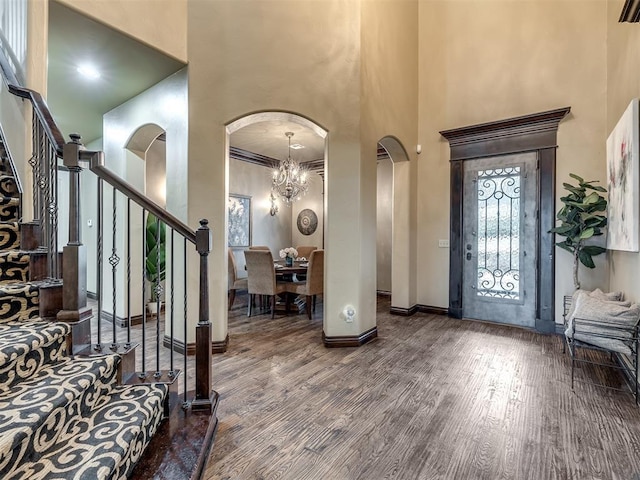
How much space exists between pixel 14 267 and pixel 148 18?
99.4 inches

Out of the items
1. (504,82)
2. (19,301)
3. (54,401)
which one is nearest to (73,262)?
(19,301)

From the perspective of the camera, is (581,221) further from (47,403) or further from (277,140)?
(277,140)

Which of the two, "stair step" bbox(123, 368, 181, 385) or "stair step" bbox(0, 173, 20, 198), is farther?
"stair step" bbox(0, 173, 20, 198)

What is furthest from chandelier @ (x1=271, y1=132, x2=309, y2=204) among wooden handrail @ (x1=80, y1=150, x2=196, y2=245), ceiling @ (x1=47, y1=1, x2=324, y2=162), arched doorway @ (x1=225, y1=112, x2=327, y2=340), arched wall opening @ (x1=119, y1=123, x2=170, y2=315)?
wooden handrail @ (x1=80, y1=150, x2=196, y2=245)

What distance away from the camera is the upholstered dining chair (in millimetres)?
4648

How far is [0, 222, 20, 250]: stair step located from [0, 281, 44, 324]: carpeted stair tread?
46 cm

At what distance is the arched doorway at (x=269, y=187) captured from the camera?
600cm

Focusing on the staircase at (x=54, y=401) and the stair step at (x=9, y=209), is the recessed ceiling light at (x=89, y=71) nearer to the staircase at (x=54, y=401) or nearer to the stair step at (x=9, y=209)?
the stair step at (x=9, y=209)

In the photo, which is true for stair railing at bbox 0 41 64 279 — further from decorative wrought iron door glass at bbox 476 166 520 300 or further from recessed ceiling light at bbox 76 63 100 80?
decorative wrought iron door glass at bbox 476 166 520 300

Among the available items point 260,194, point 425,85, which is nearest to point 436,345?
point 425,85

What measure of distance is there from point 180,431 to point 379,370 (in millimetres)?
1852

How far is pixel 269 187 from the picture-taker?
751 cm

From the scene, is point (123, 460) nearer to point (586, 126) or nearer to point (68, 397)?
point (68, 397)

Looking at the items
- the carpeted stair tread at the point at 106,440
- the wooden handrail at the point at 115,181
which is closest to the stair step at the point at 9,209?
the wooden handrail at the point at 115,181
